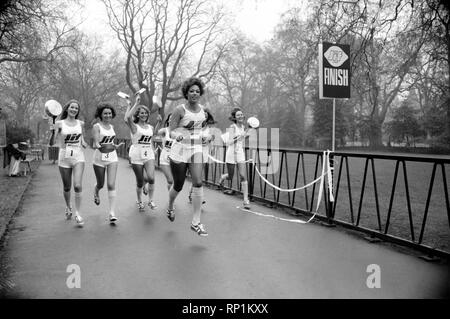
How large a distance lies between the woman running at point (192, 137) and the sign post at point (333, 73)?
2419 mm

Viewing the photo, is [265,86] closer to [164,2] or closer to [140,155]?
[164,2]

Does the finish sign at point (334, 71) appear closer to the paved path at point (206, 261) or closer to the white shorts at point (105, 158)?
the paved path at point (206, 261)

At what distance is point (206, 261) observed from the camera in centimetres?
465

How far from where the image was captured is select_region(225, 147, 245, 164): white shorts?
348 inches

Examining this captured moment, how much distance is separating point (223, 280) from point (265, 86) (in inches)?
1896

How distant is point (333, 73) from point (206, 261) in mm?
4233

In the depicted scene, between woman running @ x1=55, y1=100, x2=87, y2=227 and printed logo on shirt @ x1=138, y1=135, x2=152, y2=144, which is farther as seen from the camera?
printed logo on shirt @ x1=138, y1=135, x2=152, y2=144

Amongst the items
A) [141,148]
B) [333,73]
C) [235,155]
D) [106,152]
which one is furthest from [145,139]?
[333,73]

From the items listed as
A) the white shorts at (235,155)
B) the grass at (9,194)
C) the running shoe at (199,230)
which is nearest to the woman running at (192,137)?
the running shoe at (199,230)

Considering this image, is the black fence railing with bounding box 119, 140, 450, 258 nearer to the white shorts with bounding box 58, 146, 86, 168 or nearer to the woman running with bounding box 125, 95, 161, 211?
the woman running with bounding box 125, 95, 161, 211

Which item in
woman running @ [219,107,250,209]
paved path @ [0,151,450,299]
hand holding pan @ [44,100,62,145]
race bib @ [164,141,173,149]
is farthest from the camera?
woman running @ [219,107,250,209]

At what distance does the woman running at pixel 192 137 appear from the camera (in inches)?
220

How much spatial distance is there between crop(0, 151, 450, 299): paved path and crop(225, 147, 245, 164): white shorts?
1774 mm

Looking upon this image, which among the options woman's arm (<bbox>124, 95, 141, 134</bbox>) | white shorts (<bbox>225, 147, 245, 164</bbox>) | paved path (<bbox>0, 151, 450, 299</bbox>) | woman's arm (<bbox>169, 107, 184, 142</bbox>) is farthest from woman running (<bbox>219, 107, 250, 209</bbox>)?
woman's arm (<bbox>169, 107, 184, 142</bbox>)
